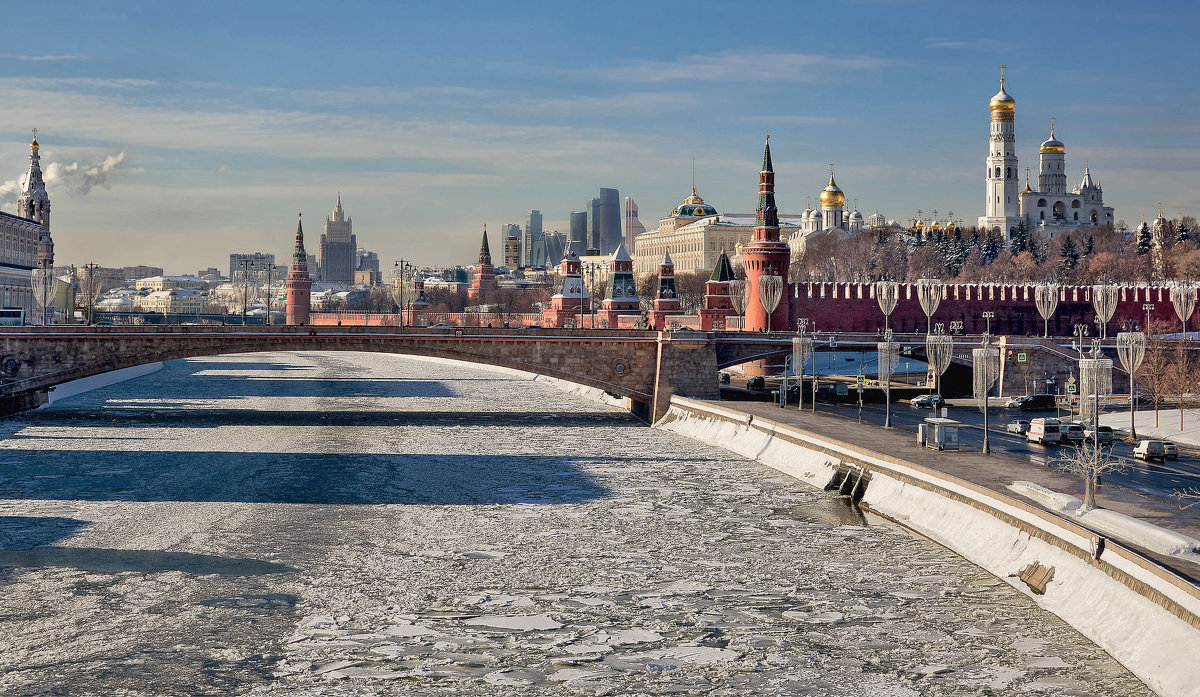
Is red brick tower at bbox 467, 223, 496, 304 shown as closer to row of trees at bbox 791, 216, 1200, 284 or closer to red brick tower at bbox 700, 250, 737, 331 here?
row of trees at bbox 791, 216, 1200, 284

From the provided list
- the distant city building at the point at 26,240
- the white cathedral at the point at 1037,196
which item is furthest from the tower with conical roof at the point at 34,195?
the white cathedral at the point at 1037,196

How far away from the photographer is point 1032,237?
14750 cm

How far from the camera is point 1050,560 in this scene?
22.2 m

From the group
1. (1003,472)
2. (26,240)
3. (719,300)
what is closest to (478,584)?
(1003,472)

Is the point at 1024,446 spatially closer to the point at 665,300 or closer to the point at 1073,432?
the point at 1073,432

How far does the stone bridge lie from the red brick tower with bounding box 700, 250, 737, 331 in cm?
2559

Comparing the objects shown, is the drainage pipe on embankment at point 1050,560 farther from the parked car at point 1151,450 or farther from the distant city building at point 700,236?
the distant city building at point 700,236

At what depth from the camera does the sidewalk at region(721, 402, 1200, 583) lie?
77.1 ft

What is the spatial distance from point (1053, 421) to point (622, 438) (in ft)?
52.9

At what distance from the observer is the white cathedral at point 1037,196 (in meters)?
160

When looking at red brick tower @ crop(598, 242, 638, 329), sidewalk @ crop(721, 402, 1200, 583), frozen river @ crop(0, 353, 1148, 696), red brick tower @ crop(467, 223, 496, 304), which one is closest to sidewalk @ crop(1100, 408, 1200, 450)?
sidewalk @ crop(721, 402, 1200, 583)

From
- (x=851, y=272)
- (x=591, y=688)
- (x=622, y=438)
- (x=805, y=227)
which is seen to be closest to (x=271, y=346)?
(x=622, y=438)

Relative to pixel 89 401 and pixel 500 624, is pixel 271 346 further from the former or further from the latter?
pixel 500 624

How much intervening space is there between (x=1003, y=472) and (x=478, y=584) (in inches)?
574
